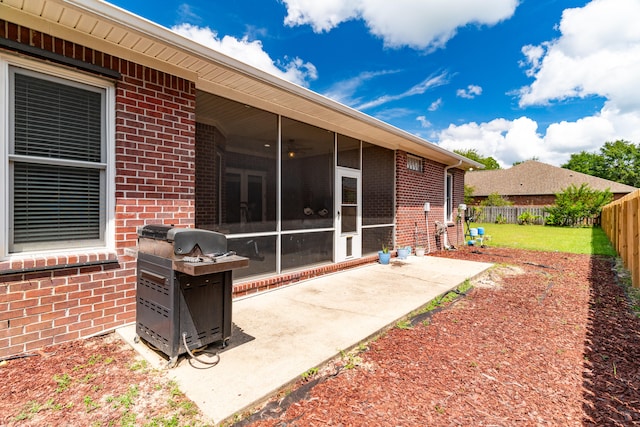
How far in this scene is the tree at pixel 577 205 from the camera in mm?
21344

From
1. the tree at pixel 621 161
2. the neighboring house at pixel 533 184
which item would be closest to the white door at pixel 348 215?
the neighboring house at pixel 533 184

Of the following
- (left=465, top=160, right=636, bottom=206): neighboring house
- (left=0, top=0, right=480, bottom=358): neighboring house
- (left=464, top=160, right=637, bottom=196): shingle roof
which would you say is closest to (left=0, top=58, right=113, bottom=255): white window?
(left=0, top=0, right=480, bottom=358): neighboring house

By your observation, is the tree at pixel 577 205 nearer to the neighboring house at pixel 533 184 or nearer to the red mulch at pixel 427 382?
the neighboring house at pixel 533 184

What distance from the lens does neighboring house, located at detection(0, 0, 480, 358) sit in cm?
276

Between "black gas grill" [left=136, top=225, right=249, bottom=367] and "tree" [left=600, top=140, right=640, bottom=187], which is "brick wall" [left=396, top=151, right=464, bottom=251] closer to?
"black gas grill" [left=136, top=225, right=249, bottom=367]

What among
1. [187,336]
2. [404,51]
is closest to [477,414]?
[187,336]

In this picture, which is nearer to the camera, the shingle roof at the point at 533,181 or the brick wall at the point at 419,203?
the brick wall at the point at 419,203

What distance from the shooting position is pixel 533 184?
3138cm

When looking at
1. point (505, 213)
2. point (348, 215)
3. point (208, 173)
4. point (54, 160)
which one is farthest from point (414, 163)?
point (505, 213)

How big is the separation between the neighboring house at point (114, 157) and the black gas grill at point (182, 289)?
0.71 meters

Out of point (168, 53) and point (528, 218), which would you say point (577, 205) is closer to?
point (528, 218)

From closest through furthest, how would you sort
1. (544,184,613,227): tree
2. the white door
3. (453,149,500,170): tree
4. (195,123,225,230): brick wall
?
(195,123,225,230): brick wall
the white door
(544,184,613,227): tree
(453,149,500,170): tree

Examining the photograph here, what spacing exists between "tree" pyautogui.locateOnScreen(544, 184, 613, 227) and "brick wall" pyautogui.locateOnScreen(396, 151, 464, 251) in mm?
17076

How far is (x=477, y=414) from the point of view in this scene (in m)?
2.13
